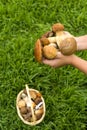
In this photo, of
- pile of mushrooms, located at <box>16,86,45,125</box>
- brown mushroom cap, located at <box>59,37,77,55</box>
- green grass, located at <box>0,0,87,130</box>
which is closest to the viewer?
brown mushroom cap, located at <box>59,37,77,55</box>

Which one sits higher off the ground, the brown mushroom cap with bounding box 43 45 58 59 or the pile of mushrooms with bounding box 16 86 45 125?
the brown mushroom cap with bounding box 43 45 58 59

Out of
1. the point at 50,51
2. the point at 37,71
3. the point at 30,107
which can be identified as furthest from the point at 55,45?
the point at 37,71

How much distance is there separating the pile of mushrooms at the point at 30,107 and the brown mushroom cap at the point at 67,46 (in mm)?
604

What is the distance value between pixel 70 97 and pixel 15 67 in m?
0.49

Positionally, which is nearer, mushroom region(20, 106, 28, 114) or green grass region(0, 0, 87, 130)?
mushroom region(20, 106, 28, 114)

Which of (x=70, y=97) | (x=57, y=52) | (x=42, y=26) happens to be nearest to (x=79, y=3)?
(x=42, y=26)

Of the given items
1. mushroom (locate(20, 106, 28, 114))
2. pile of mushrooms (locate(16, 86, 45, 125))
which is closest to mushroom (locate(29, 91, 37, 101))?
pile of mushrooms (locate(16, 86, 45, 125))

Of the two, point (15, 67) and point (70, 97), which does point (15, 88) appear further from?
point (70, 97)

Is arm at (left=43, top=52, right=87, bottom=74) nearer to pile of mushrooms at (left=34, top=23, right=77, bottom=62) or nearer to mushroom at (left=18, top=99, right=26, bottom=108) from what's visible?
pile of mushrooms at (left=34, top=23, right=77, bottom=62)

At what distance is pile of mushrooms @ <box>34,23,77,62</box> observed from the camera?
217 cm

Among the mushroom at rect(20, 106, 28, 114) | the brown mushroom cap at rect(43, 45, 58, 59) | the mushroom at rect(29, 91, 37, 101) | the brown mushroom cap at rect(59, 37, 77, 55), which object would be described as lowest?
the mushroom at rect(20, 106, 28, 114)

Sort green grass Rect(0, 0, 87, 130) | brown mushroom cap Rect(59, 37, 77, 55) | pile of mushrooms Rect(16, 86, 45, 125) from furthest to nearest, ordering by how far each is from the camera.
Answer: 1. green grass Rect(0, 0, 87, 130)
2. pile of mushrooms Rect(16, 86, 45, 125)
3. brown mushroom cap Rect(59, 37, 77, 55)

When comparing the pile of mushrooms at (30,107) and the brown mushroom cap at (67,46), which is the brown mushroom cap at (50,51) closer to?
the brown mushroom cap at (67,46)

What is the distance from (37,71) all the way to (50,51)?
0.77 meters
